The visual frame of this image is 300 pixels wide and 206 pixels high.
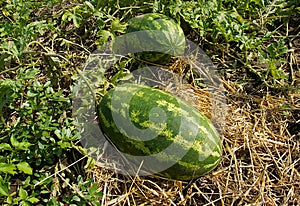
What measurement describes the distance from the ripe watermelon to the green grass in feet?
0.36

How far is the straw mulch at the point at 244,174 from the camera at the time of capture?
2.63 metres

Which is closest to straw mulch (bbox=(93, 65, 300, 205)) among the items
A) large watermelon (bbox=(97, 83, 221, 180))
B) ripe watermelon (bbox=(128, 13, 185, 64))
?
large watermelon (bbox=(97, 83, 221, 180))

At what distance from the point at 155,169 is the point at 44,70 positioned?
1.26 meters

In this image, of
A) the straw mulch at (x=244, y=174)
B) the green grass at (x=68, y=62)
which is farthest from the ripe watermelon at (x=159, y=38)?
the straw mulch at (x=244, y=174)

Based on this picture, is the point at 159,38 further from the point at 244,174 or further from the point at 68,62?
the point at 244,174

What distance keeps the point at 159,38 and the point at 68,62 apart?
677mm

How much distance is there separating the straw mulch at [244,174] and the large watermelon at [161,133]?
15 centimetres

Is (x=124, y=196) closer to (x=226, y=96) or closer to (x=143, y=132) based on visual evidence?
(x=143, y=132)

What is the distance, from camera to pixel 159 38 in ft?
10.1

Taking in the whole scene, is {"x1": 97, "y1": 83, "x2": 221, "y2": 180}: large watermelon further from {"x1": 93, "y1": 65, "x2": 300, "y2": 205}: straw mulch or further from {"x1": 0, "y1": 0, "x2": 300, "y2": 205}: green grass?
{"x1": 0, "y1": 0, "x2": 300, "y2": 205}: green grass

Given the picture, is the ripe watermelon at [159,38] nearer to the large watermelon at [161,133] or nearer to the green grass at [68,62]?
the green grass at [68,62]

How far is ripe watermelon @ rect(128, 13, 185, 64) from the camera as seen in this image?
3.08 meters

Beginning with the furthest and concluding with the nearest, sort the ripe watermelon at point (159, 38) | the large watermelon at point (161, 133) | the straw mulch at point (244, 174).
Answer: the ripe watermelon at point (159, 38), the straw mulch at point (244, 174), the large watermelon at point (161, 133)

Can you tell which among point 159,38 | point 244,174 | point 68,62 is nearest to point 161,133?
point 244,174
